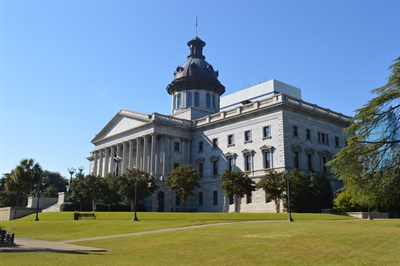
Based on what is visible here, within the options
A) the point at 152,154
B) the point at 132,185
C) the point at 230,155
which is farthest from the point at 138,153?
the point at 230,155

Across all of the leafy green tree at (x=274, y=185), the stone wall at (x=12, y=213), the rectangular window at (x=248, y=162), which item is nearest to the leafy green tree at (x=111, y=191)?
the stone wall at (x=12, y=213)

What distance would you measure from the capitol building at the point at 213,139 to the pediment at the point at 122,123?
0.19m

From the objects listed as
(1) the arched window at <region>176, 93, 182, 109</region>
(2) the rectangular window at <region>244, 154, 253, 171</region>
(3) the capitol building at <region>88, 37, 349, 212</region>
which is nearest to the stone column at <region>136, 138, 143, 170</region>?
(3) the capitol building at <region>88, 37, 349, 212</region>

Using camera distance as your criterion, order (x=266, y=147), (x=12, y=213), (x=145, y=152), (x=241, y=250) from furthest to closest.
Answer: (x=145, y=152) → (x=266, y=147) → (x=12, y=213) → (x=241, y=250)

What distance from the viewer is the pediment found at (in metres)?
73.4

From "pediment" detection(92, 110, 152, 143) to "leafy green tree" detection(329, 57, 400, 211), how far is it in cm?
4724

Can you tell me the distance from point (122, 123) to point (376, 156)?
59207 mm

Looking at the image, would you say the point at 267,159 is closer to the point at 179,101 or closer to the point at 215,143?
the point at 215,143

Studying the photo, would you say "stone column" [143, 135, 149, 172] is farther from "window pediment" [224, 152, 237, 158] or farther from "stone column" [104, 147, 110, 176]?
"window pediment" [224, 152, 237, 158]

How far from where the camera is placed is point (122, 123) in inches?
3123

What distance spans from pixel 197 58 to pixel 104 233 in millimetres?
64270

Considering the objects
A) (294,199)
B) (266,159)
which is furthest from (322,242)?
(266,159)

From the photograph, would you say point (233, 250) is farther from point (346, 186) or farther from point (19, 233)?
point (19, 233)

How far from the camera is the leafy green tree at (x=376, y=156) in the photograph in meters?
26.3
